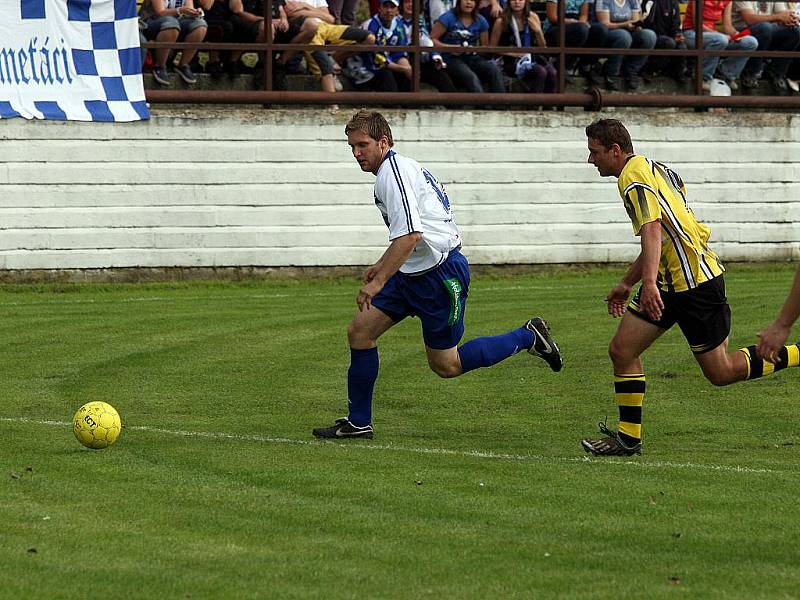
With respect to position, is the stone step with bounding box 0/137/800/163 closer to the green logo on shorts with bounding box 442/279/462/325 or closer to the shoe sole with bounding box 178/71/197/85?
the shoe sole with bounding box 178/71/197/85

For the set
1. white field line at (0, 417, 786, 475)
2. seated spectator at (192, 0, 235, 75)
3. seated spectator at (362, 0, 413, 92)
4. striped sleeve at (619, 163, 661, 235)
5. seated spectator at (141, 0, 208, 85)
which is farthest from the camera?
seated spectator at (362, 0, 413, 92)

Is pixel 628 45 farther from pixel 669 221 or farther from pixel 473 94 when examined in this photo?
pixel 669 221

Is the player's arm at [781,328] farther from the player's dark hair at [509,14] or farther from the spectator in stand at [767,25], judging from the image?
the spectator in stand at [767,25]

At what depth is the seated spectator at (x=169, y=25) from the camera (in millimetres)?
19469

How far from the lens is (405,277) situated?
28.7ft

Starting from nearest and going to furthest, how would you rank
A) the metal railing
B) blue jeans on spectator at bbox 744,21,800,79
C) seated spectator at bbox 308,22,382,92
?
the metal railing
seated spectator at bbox 308,22,382,92
blue jeans on spectator at bbox 744,21,800,79

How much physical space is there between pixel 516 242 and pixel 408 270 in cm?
1206

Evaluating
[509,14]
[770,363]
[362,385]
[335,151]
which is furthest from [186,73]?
[770,363]

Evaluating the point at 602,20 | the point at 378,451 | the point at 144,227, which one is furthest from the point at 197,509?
the point at 602,20

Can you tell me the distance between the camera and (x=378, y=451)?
27.4ft

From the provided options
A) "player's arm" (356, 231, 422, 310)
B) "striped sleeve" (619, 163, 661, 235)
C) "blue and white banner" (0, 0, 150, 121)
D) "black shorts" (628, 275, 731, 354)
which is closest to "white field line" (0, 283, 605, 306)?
"blue and white banner" (0, 0, 150, 121)

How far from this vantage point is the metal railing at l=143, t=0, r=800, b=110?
19.6m

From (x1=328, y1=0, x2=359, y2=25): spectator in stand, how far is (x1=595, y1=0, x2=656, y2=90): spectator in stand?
143 inches

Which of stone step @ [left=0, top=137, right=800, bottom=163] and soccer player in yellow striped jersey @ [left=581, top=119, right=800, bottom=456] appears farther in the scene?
stone step @ [left=0, top=137, right=800, bottom=163]
